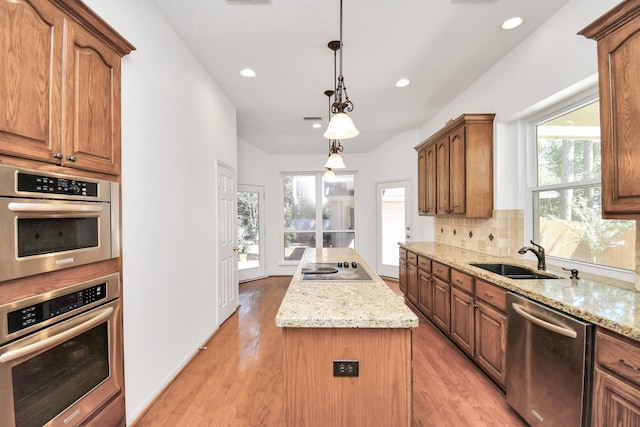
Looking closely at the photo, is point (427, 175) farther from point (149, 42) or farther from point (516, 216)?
point (149, 42)

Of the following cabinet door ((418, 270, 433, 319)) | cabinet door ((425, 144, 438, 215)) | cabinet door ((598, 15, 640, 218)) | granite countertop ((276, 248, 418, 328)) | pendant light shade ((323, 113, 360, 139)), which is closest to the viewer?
granite countertop ((276, 248, 418, 328))

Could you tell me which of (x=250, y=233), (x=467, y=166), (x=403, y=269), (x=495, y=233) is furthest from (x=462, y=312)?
(x=250, y=233)

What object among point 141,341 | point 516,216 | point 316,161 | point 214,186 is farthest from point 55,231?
point 316,161

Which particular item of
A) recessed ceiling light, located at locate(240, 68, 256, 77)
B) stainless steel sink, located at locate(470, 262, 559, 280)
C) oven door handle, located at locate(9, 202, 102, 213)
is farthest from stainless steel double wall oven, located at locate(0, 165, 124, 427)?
stainless steel sink, located at locate(470, 262, 559, 280)

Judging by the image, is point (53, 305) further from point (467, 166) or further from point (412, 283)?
point (412, 283)

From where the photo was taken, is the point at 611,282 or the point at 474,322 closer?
the point at 611,282

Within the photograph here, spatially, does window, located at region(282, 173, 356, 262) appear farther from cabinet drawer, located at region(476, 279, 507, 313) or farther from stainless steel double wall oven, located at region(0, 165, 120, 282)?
stainless steel double wall oven, located at region(0, 165, 120, 282)

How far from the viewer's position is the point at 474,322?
2520mm

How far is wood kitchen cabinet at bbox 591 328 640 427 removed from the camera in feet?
4.00

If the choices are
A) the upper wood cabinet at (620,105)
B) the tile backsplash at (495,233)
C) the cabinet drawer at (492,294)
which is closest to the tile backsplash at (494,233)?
the tile backsplash at (495,233)

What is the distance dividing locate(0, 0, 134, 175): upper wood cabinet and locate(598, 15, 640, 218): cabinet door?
2.74m

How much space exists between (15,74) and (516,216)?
12.6 ft

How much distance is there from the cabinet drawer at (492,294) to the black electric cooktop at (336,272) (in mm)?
993

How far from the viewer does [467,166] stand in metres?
3.22
